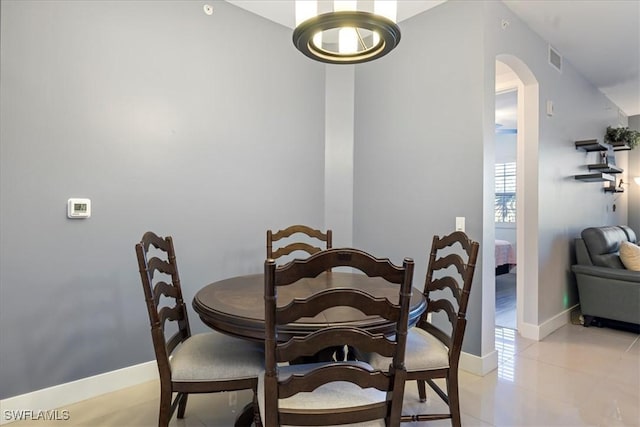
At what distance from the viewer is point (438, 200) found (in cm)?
273

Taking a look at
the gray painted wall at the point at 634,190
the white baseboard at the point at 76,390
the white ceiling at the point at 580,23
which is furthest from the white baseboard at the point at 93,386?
the gray painted wall at the point at 634,190

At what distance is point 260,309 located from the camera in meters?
1.44

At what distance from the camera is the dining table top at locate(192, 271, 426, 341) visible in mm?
1304

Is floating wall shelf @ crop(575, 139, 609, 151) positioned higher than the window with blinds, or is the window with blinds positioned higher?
floating wall shelf @ crop(575, 139, 609, 151)

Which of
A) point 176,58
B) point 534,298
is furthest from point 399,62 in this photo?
point 534,298

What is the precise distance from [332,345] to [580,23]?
11.2 feet

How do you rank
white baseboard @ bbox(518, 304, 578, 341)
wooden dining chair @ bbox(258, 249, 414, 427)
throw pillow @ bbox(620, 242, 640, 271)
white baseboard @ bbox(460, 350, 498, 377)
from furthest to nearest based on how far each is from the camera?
throw pillow @ bbox(620, 242, 640, 271)
white baseboard @ bbox(518, 304, 578, 341)
white baseboard @ bbox(460, 350, 498, 377)
wooden dining chair @ bbox(258, 249, 414, 427)

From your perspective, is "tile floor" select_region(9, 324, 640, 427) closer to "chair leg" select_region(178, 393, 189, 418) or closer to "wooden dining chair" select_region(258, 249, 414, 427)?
"chair leg" select_region(178, 393, 189, 418)

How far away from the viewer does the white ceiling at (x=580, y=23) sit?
8.80 feet

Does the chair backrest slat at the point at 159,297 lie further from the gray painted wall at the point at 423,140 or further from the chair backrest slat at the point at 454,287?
the gray painted wall at the point at 423,140

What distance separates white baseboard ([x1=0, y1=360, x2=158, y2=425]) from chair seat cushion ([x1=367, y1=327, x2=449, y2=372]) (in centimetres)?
157

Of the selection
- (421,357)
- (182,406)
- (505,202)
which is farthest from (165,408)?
(505,202)

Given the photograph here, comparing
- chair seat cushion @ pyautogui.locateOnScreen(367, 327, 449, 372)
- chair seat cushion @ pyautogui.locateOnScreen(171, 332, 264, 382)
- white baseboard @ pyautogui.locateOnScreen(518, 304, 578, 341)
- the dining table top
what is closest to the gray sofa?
white baseboard @ pyautogui.locateOnScreen(518, 304, 578, 341)

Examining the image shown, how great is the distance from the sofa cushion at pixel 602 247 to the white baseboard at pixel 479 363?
1.87m
